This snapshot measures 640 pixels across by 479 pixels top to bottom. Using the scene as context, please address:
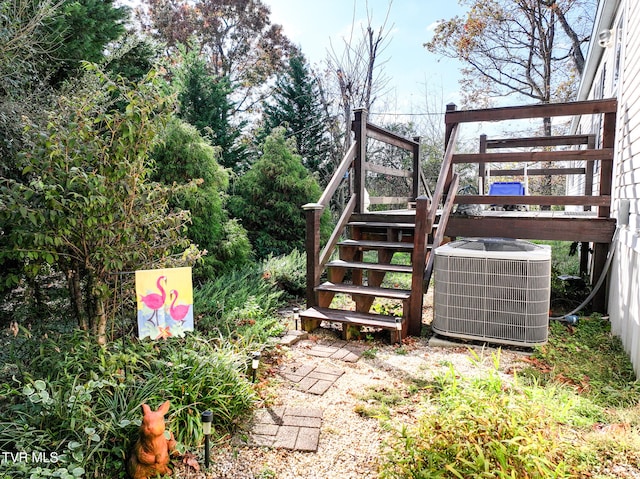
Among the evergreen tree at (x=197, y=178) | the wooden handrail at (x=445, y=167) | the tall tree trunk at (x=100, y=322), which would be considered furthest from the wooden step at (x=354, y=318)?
the tall tree trunk at (x=100, y=322)

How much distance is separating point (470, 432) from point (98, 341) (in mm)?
2236

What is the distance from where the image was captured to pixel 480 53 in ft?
51.7

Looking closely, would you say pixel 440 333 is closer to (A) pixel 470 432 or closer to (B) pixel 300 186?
(A) pixel 470 432

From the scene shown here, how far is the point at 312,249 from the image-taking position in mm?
4645

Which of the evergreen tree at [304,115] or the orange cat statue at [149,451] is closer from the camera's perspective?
the orange cat statue at [149,451]

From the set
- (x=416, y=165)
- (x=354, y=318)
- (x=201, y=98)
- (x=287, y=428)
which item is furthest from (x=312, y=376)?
(x=201, y=98)

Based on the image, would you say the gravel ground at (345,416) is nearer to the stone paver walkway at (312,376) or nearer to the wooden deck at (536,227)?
the stone paver walkway at (312,376)

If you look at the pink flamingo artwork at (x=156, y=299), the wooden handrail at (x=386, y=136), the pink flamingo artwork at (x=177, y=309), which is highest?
the wooden handrail at (x=386, y=136)

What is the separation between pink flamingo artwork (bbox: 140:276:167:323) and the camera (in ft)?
8.48

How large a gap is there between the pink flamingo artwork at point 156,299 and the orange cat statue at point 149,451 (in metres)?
0.71

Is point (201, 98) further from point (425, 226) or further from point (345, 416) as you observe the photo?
point (345, 416)

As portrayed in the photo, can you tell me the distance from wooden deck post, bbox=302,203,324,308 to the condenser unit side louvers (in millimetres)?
1237

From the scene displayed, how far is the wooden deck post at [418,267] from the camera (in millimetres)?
4223

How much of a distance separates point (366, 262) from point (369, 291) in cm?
71
